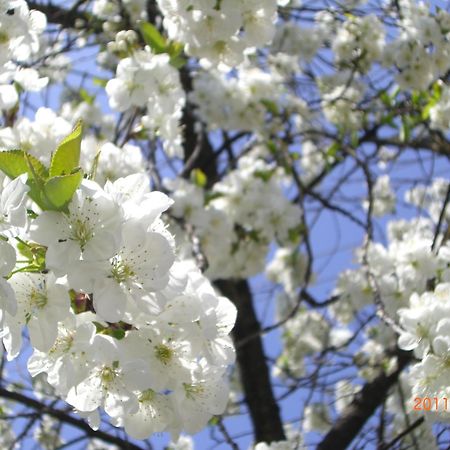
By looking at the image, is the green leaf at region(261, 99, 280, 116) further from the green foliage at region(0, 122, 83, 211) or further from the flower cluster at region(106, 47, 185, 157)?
the green foliage at region(0, 122, 83, 211)

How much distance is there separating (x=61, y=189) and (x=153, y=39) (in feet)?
3.95

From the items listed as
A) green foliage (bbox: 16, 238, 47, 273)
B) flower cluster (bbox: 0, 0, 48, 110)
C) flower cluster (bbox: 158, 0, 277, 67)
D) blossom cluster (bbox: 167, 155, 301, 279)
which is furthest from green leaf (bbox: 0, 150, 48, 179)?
blossom cluster (bbox: 167, 155, 301, 279)

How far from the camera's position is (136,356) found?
3.39 feet

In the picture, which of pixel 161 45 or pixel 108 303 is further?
pixel 161 45

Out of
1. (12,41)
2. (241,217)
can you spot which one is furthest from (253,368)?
(12,41)

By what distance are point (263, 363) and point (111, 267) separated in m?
2.89

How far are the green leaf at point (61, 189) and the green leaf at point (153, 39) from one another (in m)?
1.18

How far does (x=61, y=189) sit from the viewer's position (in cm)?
92

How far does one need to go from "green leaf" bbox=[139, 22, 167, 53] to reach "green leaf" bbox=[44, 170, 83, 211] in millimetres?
1178

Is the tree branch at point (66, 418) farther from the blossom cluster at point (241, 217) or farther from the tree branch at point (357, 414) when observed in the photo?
the blossom cluster at point (241, 217)

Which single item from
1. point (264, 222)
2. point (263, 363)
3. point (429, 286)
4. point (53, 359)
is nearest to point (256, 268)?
point (264, 222)

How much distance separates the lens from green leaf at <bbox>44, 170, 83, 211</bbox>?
0.90m

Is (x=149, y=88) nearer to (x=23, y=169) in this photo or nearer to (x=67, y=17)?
(x=67, y=17)

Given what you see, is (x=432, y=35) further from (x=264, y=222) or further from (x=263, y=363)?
(x=263, y=363)
